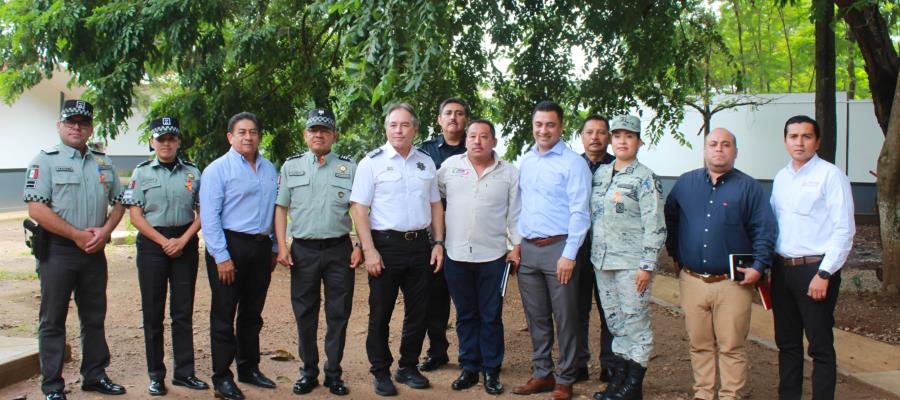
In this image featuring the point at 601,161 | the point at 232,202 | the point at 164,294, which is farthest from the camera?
the point at 601,161

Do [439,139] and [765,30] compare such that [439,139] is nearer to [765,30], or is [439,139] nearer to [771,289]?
[771,289]

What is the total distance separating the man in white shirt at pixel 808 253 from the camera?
4254 mm

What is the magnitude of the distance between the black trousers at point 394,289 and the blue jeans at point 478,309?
0.22m

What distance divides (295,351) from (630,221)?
3062 mm

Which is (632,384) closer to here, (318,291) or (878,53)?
(318,291)

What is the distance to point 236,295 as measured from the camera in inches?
193

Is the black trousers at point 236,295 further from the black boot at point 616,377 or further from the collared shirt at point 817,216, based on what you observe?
the collared shirt at point 817,216

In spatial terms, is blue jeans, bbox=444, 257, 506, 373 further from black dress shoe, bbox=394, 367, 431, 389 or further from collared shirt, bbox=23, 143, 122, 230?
collared shirt, bbox=23, 143, 122, 230

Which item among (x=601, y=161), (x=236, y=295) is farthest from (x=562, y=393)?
(x=236, y=295)

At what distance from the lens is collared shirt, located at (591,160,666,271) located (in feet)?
15.1

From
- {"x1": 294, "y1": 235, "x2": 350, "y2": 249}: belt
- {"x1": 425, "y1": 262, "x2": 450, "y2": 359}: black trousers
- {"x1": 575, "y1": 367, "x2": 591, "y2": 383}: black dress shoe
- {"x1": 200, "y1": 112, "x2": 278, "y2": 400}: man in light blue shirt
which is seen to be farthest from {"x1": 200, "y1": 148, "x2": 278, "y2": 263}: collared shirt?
{"x1": 575, "y1": 367, "x2": 591, "y2": 383}: black dress shoe

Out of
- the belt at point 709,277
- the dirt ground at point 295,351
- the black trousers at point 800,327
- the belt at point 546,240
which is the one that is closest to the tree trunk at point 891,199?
the dirt ground at point 295,351

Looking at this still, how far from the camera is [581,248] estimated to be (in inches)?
198

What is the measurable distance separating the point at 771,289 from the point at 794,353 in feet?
1.29
